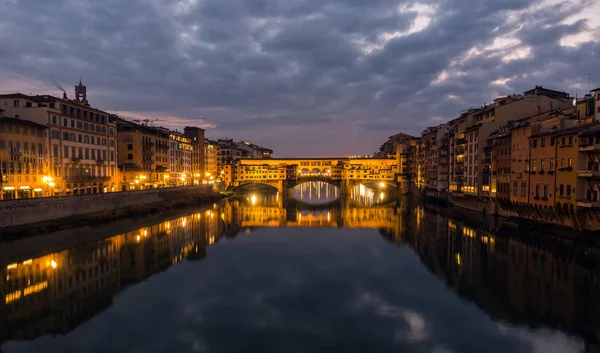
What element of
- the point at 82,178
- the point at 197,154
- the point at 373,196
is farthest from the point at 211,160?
the point at 82,178

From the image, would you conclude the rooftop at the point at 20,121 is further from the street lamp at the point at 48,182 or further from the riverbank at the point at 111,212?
the riverbank at the point at 111,212

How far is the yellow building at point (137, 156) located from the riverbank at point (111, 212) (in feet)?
18.9

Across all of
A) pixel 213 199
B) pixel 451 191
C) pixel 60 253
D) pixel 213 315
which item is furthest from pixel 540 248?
pixel 213 199

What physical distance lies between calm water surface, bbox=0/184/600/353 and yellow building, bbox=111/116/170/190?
27.3 m

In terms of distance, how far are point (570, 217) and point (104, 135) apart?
52156mm

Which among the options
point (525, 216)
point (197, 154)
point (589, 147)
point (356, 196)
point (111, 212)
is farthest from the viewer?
point (197, 154)

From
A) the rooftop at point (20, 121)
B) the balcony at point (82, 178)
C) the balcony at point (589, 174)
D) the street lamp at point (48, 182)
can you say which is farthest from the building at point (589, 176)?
the balcony at point (82, 178)

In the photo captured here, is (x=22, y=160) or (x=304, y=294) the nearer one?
(x=304, y=294)

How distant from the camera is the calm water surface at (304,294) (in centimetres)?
1491

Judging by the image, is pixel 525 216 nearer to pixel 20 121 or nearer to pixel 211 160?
pixel 20 121

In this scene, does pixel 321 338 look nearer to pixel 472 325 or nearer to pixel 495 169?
pixel 472 325

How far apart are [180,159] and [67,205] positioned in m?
43.8

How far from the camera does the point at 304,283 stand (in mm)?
22094

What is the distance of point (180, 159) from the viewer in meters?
80.8
